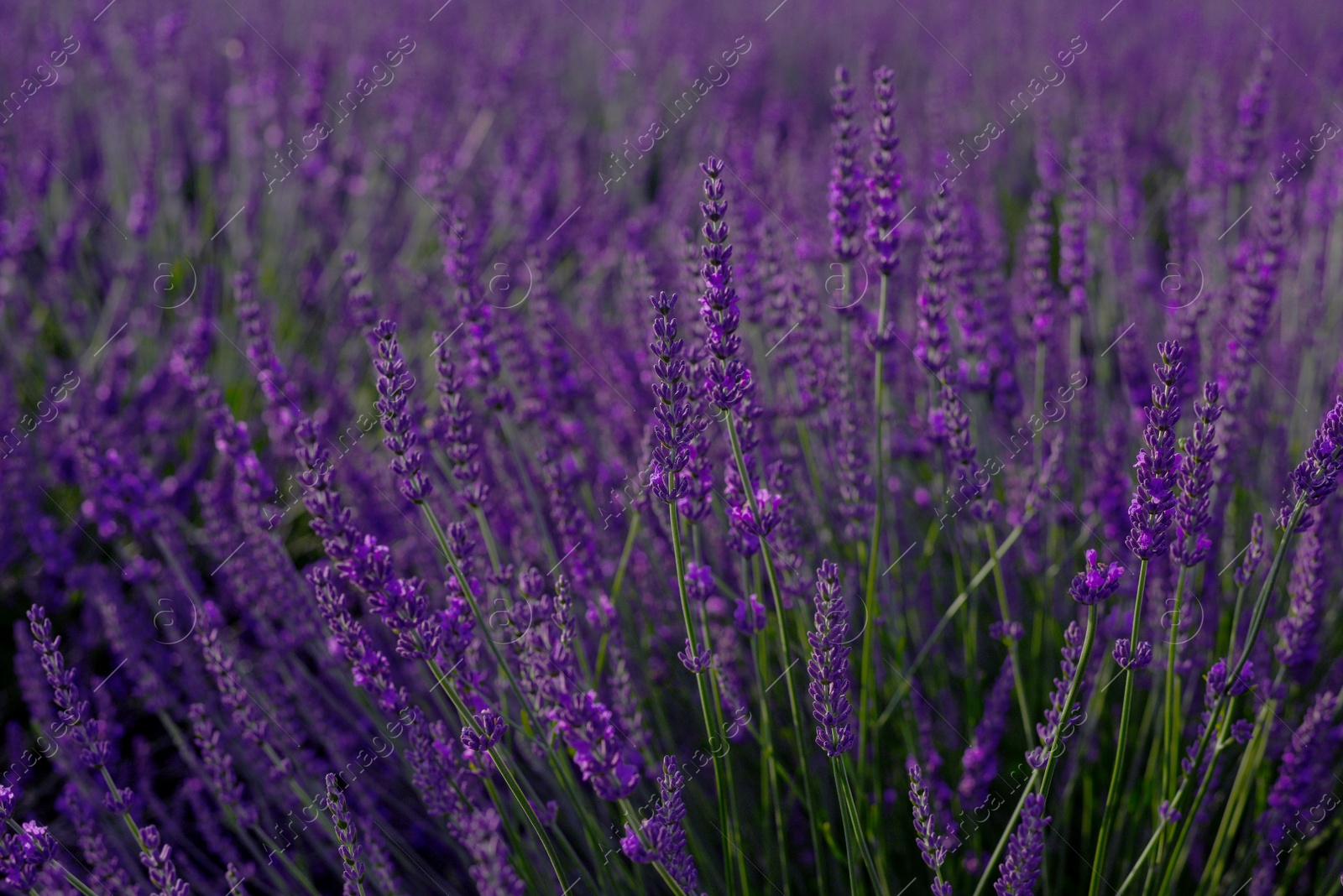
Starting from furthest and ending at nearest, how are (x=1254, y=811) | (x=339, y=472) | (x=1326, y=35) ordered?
(x=1326, y=35) < (x=339, y=472) < (x=1254, y=811)

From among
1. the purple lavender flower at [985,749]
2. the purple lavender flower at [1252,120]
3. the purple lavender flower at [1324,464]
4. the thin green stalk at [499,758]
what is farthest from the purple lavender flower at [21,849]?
the purple lavender flower at [1252,120]

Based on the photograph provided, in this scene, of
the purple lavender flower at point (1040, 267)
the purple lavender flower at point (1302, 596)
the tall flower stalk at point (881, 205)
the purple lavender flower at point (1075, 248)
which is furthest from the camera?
the purple lavender flower at point (1075, 248)

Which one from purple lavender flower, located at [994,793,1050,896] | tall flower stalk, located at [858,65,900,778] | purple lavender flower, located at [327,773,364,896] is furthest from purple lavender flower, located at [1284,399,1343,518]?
purple lavender flower, located at [327,773,364,896]

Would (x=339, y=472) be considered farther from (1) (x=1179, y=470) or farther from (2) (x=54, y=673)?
(1) (x=1179, y=470)

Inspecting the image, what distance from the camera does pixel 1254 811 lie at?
199 cm

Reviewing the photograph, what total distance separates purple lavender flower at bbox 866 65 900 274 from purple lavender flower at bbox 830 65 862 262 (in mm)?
42

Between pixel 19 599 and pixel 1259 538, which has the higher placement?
pixel 19 599

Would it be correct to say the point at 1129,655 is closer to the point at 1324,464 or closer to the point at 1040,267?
the point at 1324,464

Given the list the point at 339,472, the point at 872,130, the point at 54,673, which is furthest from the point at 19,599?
the point at 872,130

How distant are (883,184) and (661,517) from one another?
0.79 meters

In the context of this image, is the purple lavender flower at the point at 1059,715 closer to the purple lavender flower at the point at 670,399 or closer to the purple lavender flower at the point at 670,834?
the purple lavender flower at the point at 670,834

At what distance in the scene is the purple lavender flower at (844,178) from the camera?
1777mm

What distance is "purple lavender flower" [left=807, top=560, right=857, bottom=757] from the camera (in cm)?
117

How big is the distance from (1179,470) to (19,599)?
129 inches
